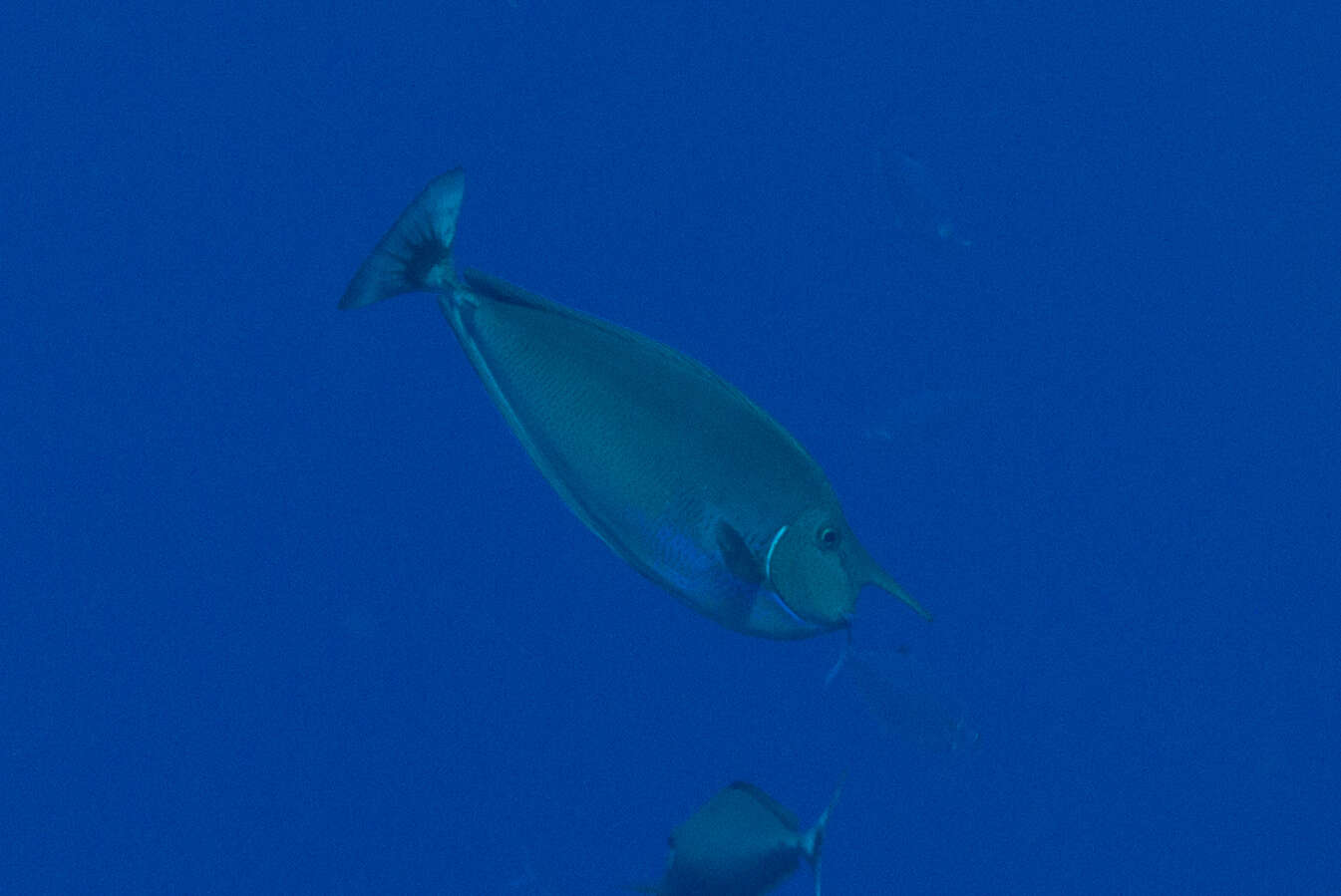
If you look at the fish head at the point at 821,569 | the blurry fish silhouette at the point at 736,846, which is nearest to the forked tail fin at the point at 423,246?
the fish head at the point at 821,569

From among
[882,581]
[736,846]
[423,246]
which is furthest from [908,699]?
[423,246]

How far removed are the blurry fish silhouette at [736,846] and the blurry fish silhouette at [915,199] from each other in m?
2.58

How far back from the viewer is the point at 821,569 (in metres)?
1.34

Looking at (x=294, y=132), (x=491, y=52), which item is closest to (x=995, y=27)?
(x=491, y=52)

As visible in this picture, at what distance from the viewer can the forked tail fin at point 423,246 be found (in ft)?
4.45

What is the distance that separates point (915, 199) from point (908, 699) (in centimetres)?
205

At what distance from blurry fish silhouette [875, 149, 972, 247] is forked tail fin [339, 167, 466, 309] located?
300cm

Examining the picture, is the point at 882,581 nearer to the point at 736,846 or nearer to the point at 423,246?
the point at 423,246

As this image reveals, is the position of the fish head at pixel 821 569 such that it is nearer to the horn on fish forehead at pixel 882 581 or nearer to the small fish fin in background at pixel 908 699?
the horn on fish forehead at pixel 882 581

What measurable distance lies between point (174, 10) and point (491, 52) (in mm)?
1390

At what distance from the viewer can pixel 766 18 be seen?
4324 mm

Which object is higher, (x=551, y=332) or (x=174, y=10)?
(x=174, y=10)

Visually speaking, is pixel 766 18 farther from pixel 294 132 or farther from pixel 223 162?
pixel 223 162

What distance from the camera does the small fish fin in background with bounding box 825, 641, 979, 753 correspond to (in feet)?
9.81
